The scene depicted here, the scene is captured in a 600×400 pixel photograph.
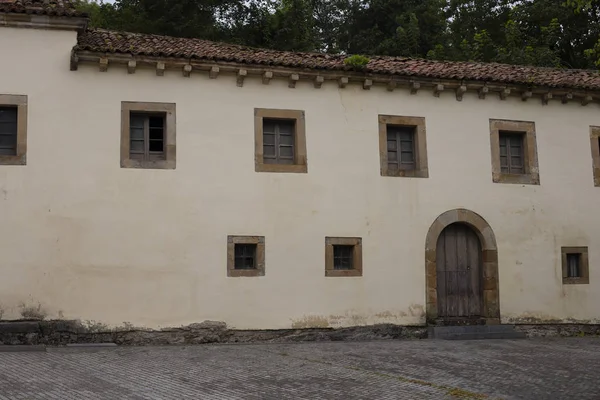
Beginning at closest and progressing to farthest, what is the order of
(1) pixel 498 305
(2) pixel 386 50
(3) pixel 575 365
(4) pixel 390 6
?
1. (3) pixel 575 365
2. (1) pixel 498 305
3. (2) pixel 386 50
4. (4) pixel 390 6

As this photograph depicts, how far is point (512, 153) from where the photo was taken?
15.1 m

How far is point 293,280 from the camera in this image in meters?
13.2

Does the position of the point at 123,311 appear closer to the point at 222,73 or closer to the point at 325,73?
the point at 222,73

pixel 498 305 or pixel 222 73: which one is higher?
pixel 222 73

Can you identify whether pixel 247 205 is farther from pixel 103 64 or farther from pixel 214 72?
pixel 103 64

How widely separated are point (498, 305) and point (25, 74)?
1056 cm

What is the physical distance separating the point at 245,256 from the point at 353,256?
2.24 m

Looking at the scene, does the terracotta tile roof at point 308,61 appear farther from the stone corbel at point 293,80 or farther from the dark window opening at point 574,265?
the dark window opening at point 574,265

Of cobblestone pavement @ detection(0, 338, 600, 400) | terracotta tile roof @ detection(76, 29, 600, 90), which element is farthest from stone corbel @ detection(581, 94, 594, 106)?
cobblestone pavement @ detection(0, 338, 600, 400)

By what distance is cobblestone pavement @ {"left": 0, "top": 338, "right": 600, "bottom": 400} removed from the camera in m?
7.58

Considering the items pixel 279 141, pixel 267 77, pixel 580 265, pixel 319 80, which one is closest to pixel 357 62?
pixel 319 80

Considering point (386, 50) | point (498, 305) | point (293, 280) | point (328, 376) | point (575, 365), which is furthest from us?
point (386, 50)

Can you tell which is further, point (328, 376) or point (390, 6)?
point (390, 6)

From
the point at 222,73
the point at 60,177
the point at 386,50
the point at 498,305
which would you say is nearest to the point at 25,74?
the point at 60,177
